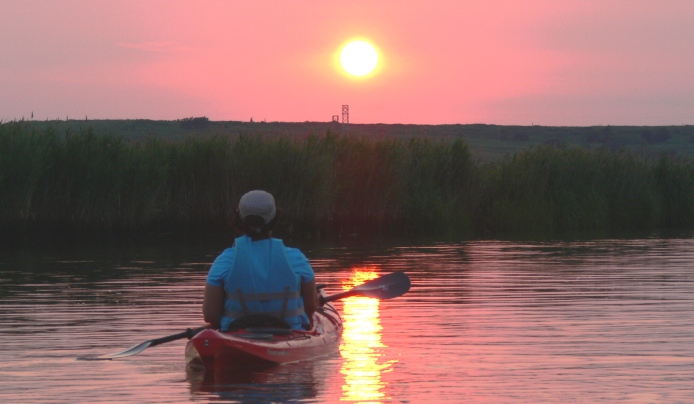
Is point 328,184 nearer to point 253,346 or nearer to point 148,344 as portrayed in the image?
point 148,344

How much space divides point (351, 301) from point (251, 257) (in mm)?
5257

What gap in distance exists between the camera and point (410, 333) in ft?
34.0

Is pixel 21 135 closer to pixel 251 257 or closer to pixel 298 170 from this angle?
pixel 298 170

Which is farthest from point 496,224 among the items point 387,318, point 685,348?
point 685,348

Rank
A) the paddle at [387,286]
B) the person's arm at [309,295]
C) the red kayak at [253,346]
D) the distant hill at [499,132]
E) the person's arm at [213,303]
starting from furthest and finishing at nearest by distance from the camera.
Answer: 1. the distant hill at [499,132]
2. the paddle at [387,286]
3. the person's arm at [309,295]
4. the person's arm at [213,303]
5. the red kayak at [253,346]

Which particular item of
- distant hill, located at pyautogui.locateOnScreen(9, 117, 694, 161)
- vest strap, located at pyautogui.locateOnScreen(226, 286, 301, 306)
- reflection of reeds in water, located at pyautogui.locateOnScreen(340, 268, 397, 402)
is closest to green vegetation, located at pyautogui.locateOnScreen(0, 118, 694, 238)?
reflection of reeds in water, located at pyautogui.locateOnScreen(340, 268, 397, 402)

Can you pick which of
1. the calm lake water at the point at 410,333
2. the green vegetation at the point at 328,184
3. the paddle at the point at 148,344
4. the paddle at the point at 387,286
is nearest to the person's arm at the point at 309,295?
the calm lake water at the point at 410,333

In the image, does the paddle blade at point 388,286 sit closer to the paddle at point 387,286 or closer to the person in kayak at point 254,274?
the paddle at point 387,286

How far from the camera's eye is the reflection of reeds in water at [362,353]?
7.70 metres

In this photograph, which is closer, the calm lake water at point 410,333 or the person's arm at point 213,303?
the calm lake water at point 410,333

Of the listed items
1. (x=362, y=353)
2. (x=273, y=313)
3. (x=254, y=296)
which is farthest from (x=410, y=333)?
(x=254, y=296)

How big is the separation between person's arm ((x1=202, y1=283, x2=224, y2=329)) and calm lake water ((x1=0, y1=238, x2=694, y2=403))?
1.51ft

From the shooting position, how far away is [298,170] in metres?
24.5

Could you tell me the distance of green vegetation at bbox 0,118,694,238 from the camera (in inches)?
910
